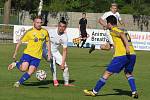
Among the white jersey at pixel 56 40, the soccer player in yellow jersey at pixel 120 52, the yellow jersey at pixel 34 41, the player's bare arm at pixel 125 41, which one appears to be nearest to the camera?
the player's bare arm at pixel 125 41

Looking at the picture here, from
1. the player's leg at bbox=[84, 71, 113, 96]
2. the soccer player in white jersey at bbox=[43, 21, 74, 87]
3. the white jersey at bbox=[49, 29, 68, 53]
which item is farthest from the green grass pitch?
the white jersey at bbox=[49, 29, 68, 53]

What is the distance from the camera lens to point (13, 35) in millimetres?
34812

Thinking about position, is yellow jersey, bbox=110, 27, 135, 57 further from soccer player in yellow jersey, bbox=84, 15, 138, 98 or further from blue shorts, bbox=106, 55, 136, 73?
blue shorts, bbox=106, 55, 136, 73

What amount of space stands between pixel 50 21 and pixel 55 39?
134 ft

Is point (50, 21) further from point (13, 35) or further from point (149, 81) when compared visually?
point (149, 81)

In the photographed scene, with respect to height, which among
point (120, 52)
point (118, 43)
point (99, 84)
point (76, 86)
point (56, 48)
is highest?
point (118, 43)

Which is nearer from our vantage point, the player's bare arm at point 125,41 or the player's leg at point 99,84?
the player's bare arm at point 125,41

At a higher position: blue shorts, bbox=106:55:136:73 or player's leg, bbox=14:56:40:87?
blue shorts, bbox=106:55:136:73

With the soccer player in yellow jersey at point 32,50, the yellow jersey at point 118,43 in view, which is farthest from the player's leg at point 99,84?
the soccer player in yellow jersey at point 32,50

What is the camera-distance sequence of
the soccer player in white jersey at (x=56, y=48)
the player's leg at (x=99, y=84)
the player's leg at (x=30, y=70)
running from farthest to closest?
the soccer player in white jersey at (x=56, y=48)
the player's leg at (x=30, y=70)
the player's leg at (x=99, y=84)

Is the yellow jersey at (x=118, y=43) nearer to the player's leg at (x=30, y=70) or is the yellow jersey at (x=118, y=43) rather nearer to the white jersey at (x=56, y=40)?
the white jersey at (x=56, y=40)

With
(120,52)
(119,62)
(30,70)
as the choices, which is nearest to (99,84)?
(119,62)

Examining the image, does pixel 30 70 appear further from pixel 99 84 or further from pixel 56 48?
pixel 99 84

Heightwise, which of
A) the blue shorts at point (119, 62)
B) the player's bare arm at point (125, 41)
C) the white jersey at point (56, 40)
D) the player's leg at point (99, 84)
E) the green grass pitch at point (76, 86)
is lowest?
the green grass pitch at point (76, 86)
